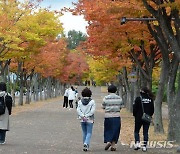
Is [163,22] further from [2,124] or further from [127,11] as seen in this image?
[2,124]

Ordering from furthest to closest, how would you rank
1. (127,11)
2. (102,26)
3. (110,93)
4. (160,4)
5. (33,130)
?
(102,26) → (33,130) → (127,11) → (110,93) → (160,4)

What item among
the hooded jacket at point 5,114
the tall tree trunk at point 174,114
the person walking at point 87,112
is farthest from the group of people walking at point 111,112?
the hooded jacket at point 5,114

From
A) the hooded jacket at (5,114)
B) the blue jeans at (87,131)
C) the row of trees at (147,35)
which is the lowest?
the blue jeans at (87,131)

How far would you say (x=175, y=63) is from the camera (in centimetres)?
1403

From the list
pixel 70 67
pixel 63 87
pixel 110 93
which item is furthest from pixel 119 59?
pixel 63 87

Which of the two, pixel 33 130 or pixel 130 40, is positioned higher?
pixel 130 40

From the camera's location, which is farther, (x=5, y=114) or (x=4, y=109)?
(x=5, y=114)

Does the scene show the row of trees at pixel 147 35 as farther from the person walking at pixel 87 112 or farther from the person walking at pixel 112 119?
the person walking at pixel 87 112

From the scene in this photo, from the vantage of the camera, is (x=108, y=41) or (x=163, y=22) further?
(x=108, y=41)

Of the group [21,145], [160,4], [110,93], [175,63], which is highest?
[160,4]

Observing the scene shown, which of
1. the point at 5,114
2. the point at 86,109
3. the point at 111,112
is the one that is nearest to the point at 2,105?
the point at 5,114

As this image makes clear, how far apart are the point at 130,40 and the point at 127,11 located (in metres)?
6.52

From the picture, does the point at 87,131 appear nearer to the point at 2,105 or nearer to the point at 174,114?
the point at 2,105

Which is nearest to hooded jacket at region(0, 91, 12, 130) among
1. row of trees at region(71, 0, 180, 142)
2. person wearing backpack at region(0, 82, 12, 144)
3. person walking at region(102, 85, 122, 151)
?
person wearing backpack at region(0, 82, 12, 144)
